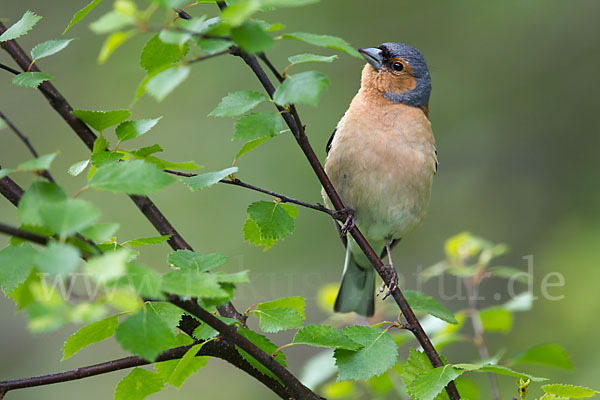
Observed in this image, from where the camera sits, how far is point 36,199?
1.50 meters

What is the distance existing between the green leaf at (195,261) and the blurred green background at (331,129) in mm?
5285

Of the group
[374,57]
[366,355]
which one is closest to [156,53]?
[366,355]

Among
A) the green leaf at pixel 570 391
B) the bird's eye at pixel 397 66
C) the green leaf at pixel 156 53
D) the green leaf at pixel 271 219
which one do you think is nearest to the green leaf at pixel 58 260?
the green leaf at pixel 156 53

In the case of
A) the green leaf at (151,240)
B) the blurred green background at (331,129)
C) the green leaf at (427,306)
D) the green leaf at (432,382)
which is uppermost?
the green leaf at (151,240)

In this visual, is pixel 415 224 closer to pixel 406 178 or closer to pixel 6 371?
pixel 406 178

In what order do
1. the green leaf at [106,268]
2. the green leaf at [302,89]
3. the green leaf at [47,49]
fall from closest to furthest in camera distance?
the green leaf at [106,268], the green leaf at [302,89], the green leaf at [47,49]

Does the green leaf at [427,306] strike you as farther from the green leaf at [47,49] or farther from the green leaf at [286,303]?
the green leaf at [47,49]

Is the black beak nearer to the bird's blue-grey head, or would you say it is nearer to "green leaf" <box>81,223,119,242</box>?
the bird's blue-grey head

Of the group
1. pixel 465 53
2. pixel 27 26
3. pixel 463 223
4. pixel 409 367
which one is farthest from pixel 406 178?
pixel 465 53

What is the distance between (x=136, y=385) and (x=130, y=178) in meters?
0.76

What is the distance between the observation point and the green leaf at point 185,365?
1887mm

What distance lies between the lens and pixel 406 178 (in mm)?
4340

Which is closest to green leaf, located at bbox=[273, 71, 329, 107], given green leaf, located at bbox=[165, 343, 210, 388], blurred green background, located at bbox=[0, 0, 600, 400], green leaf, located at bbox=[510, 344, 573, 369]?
green leaf, located at bbox=[165, 343, 210, 388]

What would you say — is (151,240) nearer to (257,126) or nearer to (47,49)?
(257,126)
